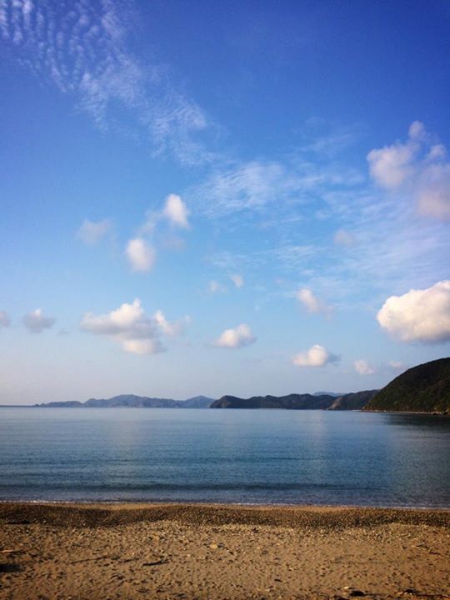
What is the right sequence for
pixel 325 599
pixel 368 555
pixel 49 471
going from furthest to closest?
pixel 49 471, pixel 368 555, pixel 325 599

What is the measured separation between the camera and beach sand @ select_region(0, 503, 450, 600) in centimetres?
1608

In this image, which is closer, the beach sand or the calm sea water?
the beach sand

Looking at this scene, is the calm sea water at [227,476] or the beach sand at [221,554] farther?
the calm sea water at [227,476]

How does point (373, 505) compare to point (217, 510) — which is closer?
point (217, 510)

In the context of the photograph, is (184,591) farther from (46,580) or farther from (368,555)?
(368,555)

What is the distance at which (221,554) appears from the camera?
66.5 ft

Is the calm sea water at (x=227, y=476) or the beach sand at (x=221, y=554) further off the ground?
the beach sand at (x=221, y=554)

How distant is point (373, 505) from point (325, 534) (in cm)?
1422

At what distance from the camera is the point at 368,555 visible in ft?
66.8

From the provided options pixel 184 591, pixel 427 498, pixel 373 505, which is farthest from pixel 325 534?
pixel 427 498

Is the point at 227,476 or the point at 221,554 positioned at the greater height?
the point at 221,554

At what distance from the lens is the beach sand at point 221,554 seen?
1608 centimetres

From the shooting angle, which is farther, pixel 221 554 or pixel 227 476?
pixel 227 476

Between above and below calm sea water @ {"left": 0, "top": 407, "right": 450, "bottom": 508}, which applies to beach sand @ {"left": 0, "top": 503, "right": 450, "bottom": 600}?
above
